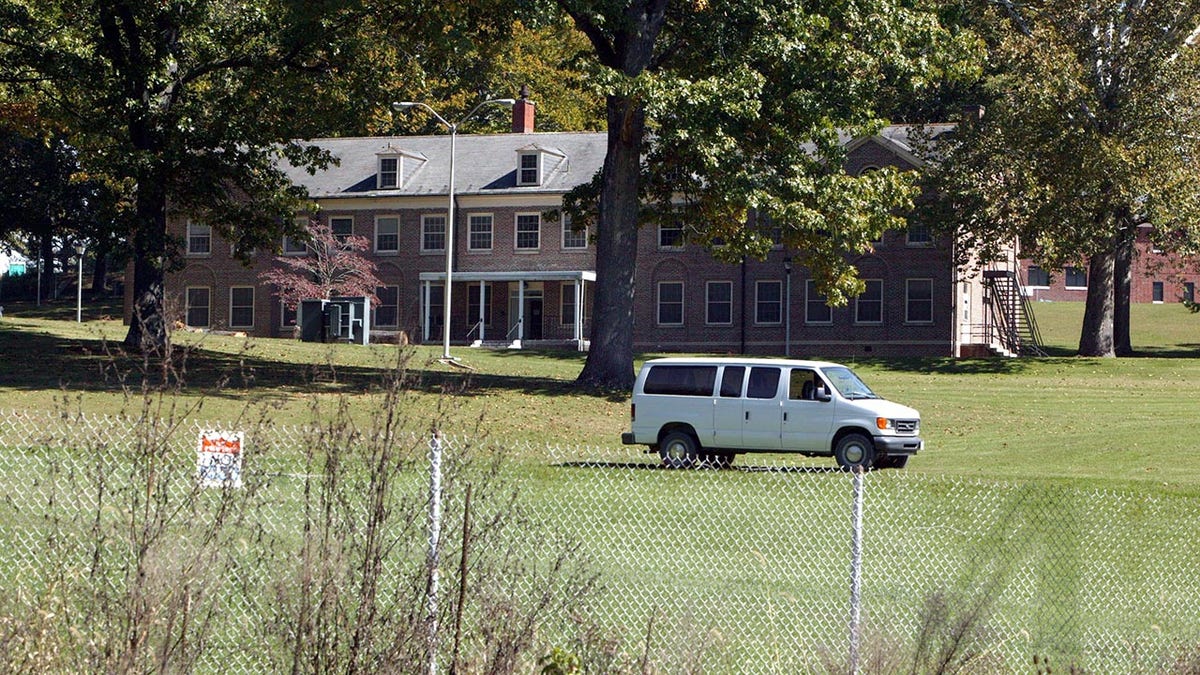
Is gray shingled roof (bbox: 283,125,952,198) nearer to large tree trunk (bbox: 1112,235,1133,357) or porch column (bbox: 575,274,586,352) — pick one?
porch column (bbox: 575,274,586,352)

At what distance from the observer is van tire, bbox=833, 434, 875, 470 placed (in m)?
20.7

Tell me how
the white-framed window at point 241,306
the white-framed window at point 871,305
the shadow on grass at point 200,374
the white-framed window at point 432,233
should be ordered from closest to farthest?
1. the shadow on grass at point 200,374
2. the white-framed window at point 871,305
3. the white-framed window at point 432,233
4. the white-framed window at point 241,306

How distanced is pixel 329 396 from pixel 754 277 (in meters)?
29.8

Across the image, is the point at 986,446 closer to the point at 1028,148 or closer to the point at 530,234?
the point at 1028,148

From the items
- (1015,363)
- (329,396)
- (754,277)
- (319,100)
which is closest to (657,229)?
(754,277)

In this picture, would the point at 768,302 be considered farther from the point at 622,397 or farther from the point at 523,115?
the point at 622,397

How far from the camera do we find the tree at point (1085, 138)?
41031 millimetres

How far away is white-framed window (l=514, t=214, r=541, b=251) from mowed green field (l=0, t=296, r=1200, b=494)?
505 inches

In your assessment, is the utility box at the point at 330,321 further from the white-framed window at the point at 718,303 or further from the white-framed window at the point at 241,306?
the white-framed window at the point at 718,303

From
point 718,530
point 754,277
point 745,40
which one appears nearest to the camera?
point 718,530

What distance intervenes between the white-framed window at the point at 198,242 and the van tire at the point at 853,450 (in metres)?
44.0

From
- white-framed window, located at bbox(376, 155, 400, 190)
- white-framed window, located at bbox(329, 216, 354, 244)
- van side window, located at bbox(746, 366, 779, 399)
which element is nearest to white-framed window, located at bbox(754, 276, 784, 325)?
white-framed window, located at bbox(376, 155, 400, 190)

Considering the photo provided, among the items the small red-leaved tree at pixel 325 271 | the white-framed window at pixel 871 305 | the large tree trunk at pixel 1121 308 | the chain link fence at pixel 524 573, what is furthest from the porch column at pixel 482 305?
the chain link fence at pixel 524 573

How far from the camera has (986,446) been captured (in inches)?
1011
